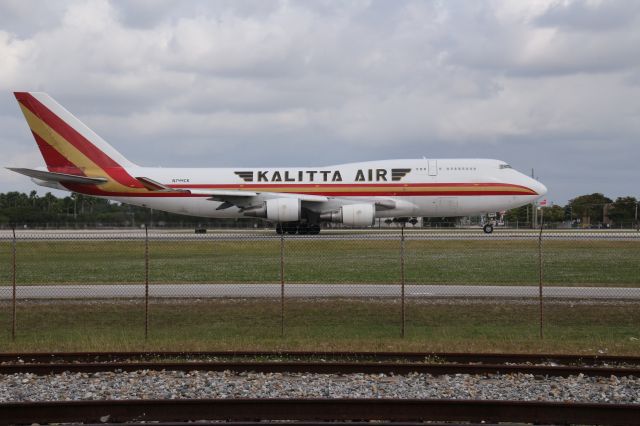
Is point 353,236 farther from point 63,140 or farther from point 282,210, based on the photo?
point 63,140

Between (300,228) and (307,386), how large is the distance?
100 ft

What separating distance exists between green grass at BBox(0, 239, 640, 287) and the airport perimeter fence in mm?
70

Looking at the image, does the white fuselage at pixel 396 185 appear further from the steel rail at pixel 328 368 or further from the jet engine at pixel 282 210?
the steel rail at pixel 328 368

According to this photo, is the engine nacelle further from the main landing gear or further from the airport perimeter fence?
the airport perimeter fence

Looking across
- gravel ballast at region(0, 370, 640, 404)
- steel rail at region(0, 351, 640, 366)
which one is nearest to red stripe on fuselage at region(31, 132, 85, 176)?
steel rail at region(0, 351, 640, 366)

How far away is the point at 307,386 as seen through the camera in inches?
381

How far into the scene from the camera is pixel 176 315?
49.9 feet

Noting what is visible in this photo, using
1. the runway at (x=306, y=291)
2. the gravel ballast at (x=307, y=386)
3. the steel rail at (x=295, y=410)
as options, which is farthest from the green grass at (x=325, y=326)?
the steel rail at (x=295, y=410)

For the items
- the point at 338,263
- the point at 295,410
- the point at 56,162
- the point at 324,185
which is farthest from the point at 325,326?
the point at 56,162

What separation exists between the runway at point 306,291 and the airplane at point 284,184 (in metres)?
19.0

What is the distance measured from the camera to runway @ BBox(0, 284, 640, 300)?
677 inches

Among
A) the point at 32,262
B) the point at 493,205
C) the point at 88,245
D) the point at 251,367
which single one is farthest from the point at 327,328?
the point at 493,205

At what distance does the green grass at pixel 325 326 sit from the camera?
1248 cm

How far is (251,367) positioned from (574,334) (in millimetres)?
6322
